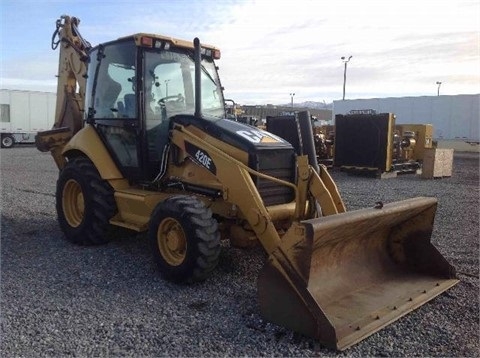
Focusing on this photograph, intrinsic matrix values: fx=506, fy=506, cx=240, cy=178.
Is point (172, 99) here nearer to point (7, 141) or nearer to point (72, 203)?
point (72, 203)

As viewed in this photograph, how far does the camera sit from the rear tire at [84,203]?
6254 mm

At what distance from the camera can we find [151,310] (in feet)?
14.5

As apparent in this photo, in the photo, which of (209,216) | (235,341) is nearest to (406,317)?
(235,341)

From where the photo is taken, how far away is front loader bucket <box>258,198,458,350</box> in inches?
153

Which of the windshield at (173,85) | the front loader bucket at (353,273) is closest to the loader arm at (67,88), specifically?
the windshield at (173,85)

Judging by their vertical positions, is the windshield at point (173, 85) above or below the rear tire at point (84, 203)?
above

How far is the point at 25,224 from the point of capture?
782cm

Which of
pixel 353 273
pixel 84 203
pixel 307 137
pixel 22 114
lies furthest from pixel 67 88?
pixel 22 114

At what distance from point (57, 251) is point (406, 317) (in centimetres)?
418

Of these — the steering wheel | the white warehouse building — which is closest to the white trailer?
the white warehouse building

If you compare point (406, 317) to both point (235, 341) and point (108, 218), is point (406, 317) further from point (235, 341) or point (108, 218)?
point (108, 218)

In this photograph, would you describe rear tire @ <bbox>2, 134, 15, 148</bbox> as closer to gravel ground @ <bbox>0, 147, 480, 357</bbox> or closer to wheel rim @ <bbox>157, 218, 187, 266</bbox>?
gravel ground @ <bbox>0, 147, 480, 357</bbox>

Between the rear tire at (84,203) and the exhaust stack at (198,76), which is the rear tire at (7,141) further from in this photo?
the exhaust stack at (198,76)

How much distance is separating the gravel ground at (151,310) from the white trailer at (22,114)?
23300 millimetres
